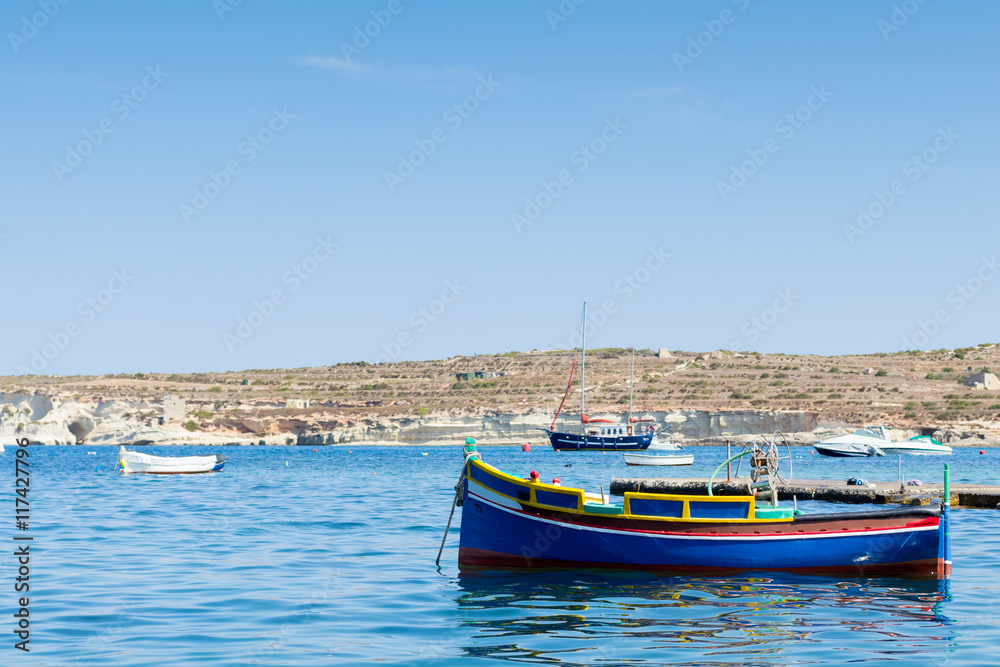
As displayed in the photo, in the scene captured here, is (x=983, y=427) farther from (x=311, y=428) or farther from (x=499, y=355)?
(x=499, y=355)

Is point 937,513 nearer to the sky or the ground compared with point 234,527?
nearer to the sky

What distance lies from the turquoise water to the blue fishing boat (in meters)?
0.37

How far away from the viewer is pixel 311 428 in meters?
132

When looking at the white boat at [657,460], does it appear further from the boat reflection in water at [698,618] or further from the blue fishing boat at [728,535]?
the boat reflection in water at [698,618]

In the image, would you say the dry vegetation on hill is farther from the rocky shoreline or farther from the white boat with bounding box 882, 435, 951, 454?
the white boat with bounding box 882, 435, 951, 454

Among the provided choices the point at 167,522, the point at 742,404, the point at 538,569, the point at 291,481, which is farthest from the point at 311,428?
the point at 538,569

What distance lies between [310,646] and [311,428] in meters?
121

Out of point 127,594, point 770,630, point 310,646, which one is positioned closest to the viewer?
point 310,646

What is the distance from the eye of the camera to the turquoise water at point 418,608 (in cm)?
1283

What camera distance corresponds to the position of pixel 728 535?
1816 cm

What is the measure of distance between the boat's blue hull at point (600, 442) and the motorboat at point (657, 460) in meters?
19.6

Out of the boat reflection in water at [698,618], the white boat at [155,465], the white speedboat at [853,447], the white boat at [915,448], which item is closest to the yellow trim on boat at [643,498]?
the boat reflection in water at [698,618]

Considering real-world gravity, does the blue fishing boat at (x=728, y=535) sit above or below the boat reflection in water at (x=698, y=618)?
above

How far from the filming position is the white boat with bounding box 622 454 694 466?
7417 cm
